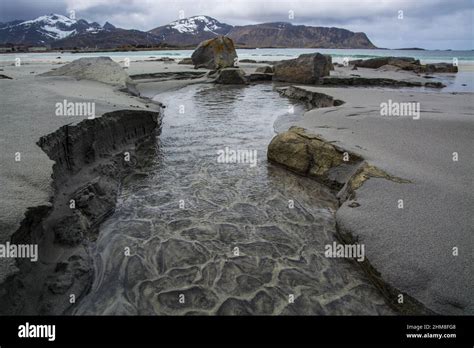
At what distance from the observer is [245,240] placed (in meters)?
3.91

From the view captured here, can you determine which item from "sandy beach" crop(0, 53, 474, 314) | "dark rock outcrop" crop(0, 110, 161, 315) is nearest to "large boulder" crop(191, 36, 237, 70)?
"dark rock outcrop" crop(0, 110, 161, 315)

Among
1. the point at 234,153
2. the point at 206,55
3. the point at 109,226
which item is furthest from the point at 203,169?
the point at 206,55

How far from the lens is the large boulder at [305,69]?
18125 mm

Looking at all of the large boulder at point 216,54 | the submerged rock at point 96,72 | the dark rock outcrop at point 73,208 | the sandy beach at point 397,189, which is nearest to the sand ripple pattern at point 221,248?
the dark rock outcrop at point 73,208

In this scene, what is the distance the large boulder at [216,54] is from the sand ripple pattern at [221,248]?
18737 mm

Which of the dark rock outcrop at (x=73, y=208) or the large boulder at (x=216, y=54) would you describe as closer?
the dark rock outcrop at (x=73, y=208)

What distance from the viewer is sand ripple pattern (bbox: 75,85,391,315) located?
2971 millimetres

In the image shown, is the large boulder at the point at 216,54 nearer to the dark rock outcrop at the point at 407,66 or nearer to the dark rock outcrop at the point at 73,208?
the dark rock outcrop at the point at 407,66

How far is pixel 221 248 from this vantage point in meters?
3.75

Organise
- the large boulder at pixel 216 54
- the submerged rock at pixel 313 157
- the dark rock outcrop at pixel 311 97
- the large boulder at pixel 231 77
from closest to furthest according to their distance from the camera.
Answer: the submerged rock at pixel 313 157 → the dark rock outcrop at pixel 311 97 → the large boulder at pixel 231 77 → the large boulder at pixel 216 54

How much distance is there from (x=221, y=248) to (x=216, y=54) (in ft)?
72.5

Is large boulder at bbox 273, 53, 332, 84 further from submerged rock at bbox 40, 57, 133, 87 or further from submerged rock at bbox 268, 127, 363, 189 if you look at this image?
Result: submerged rock at bbox 268, 127, 363, 189

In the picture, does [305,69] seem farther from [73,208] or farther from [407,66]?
[73,208]
